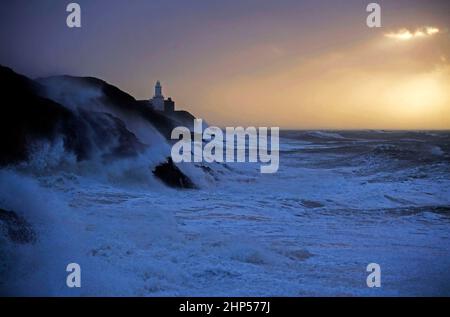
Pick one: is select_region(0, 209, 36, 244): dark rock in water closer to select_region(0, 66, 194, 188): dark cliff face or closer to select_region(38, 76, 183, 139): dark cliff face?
select_region(0, 66, 194, 188): dark cliff face

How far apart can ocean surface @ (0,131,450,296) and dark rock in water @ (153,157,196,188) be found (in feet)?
0.72

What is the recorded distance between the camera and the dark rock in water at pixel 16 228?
15.6 feet

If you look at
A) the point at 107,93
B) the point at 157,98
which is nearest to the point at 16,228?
the point at 107,93

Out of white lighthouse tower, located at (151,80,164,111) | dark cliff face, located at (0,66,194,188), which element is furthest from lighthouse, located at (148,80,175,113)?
dark cliff face, located at (0,66,194,188)

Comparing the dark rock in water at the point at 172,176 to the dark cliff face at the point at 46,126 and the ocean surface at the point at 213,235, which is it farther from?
the dark cliff face at the point at 46,126

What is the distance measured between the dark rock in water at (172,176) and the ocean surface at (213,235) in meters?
0.22

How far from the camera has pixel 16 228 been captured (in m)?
4.95

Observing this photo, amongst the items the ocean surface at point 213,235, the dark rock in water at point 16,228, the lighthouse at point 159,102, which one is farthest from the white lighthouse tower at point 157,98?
the dark rock in water at point 16,228

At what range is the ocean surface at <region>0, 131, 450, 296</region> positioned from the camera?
155 inches

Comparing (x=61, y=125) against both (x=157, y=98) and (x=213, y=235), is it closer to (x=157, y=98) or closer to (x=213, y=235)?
(x=213, y=235)

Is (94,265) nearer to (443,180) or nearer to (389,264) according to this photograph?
(389,264)

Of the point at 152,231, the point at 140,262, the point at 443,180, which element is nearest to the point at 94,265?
the point at 140,262
